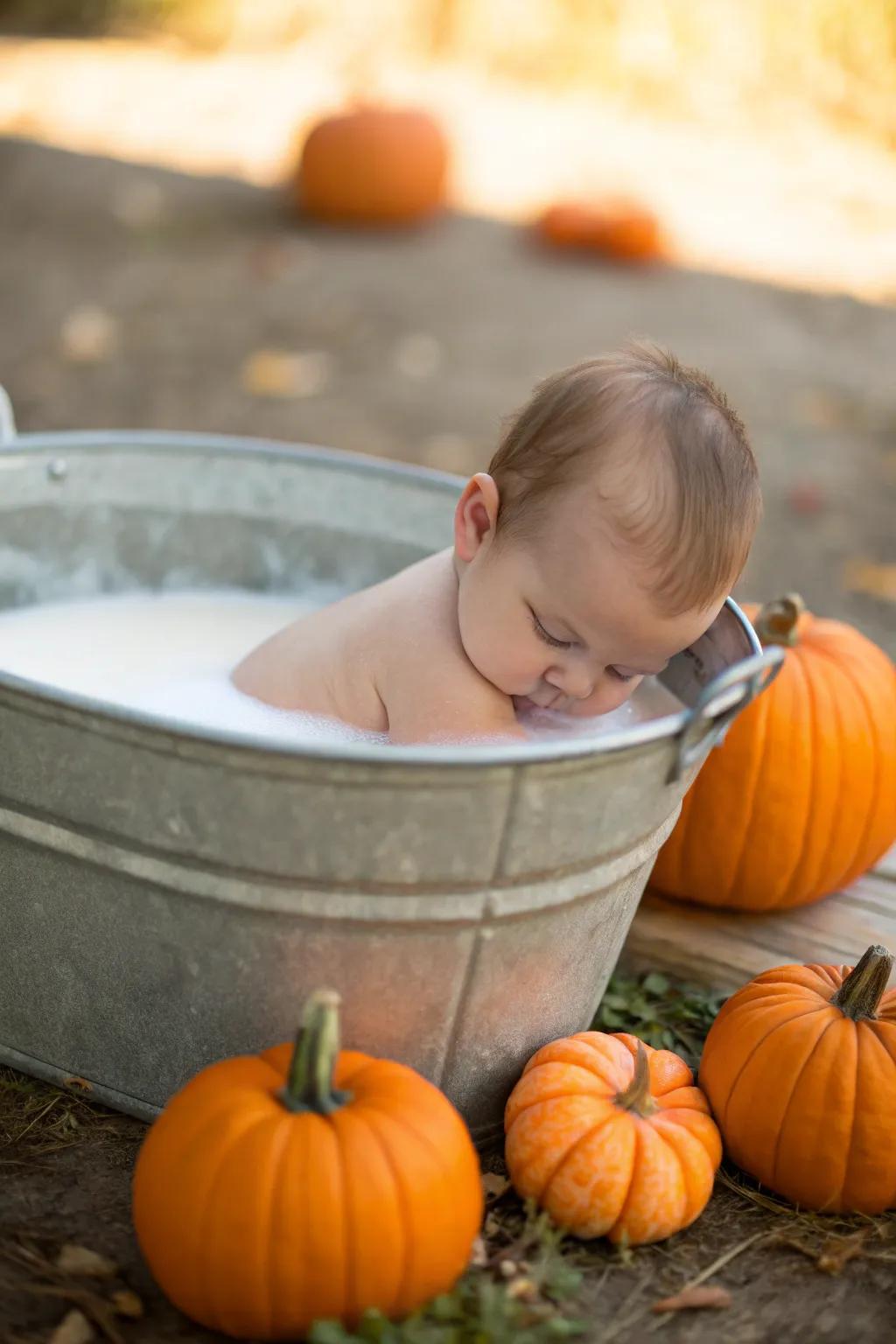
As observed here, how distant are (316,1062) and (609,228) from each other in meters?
4.85

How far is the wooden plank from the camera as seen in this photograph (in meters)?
2.22

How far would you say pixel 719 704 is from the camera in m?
1.59

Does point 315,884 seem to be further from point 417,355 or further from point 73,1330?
point 417,355

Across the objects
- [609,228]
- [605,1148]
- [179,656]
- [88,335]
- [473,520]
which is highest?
[473,520]

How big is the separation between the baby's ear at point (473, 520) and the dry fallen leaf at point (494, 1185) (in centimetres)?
73

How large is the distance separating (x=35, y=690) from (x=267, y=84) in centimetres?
670

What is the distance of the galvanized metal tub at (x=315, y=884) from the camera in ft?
4.85

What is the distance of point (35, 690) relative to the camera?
149 centimetres

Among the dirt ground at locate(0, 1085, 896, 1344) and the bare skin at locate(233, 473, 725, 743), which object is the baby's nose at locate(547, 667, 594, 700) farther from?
the dirt ground at locate(0, 1085, 896, 1344)

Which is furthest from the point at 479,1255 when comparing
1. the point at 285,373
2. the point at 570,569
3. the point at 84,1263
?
the point at 285,373

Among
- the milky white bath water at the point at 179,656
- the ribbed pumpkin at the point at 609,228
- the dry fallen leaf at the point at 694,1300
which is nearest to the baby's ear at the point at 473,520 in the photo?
the milky white bath water at the point at 179,656

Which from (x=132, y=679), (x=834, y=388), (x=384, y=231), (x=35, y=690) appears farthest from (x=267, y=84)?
(x=35, y=690)

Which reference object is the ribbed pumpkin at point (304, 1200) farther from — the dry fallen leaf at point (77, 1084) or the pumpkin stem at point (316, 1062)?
the dry fallen leaf at point (77, 1084)

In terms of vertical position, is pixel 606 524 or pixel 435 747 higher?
pixel 606 524
